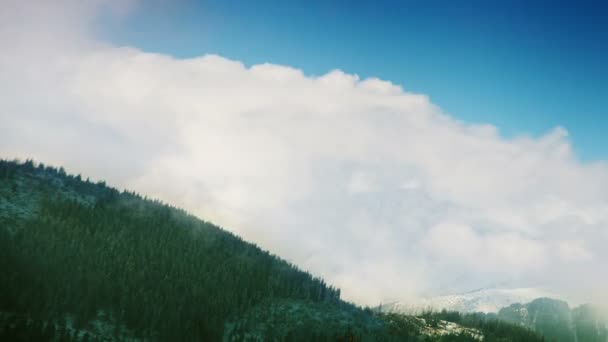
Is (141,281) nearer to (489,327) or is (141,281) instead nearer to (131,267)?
(131,267)

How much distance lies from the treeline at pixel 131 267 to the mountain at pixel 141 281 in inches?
8.7

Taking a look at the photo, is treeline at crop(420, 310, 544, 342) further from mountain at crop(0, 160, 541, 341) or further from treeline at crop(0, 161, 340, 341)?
treeline at crop(0, 161, 340, 341)

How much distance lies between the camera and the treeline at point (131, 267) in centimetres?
6147

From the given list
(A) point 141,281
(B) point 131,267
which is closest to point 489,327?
(A) point 141,281

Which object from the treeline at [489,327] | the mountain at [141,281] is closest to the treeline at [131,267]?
the mountain at [141,281]

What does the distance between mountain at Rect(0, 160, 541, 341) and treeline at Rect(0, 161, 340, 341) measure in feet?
0.73

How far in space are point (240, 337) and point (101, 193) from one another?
173ft

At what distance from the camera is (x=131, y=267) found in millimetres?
80125

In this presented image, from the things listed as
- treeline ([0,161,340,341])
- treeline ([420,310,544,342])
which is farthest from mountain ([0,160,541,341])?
treeline ([420,310,544,342])

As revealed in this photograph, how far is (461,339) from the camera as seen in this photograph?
4077 inches

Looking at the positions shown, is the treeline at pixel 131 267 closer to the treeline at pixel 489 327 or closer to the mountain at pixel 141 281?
the mountain at pixel 141 281

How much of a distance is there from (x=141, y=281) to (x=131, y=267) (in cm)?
404

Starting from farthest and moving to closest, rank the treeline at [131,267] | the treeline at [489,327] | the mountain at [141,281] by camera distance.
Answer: the treeline at [489,327], the treeline at [131,267], the mountain at [141,281]

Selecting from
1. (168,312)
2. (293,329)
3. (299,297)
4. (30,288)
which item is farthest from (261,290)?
(30,288)
